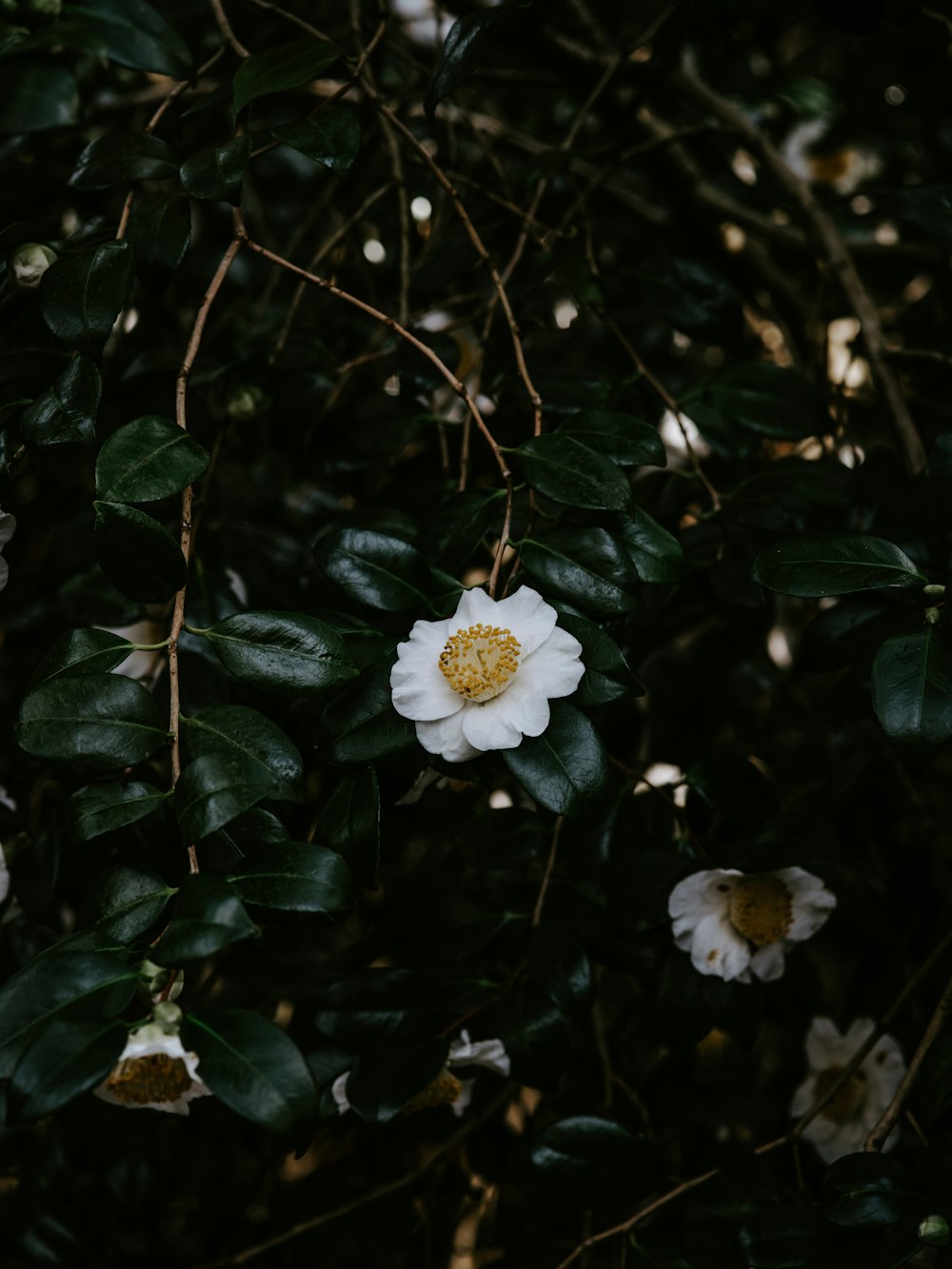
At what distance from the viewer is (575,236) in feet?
3.84

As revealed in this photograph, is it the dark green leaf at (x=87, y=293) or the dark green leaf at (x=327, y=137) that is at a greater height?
the dark green leaf at (x=327, y=137)

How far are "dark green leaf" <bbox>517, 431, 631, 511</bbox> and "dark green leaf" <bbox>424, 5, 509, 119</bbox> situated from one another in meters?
0.29

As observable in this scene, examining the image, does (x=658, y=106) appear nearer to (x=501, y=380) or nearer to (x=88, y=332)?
(x=501, y=380)

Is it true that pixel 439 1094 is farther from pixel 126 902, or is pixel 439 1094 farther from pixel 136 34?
pixel 136 34

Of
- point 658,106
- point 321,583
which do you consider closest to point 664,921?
point 321,583

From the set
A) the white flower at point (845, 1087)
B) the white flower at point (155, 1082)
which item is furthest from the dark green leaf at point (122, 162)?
the white flower at point (845, 1087)

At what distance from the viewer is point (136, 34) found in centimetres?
92

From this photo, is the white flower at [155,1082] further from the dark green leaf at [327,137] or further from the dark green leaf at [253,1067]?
the dark green leaf at [327,137]

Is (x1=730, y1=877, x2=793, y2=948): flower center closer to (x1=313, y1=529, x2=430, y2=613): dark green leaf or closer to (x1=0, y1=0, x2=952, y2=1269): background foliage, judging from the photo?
(x1=0, y1=0, x2=952, y2=1269): background foliage

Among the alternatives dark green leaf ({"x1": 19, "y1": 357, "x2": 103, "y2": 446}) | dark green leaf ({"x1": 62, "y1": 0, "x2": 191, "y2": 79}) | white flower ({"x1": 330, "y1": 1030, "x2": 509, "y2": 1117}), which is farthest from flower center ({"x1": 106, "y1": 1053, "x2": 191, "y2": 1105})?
dark green leaf ({"x1": 62, "y1": 0, "x2": 191, "y2": 79})

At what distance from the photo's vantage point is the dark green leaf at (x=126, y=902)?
678 mm

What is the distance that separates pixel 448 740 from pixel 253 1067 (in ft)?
0.76

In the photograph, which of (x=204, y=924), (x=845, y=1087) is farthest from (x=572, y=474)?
(x=845, y=1087)

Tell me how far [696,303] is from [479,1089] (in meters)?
0.94
